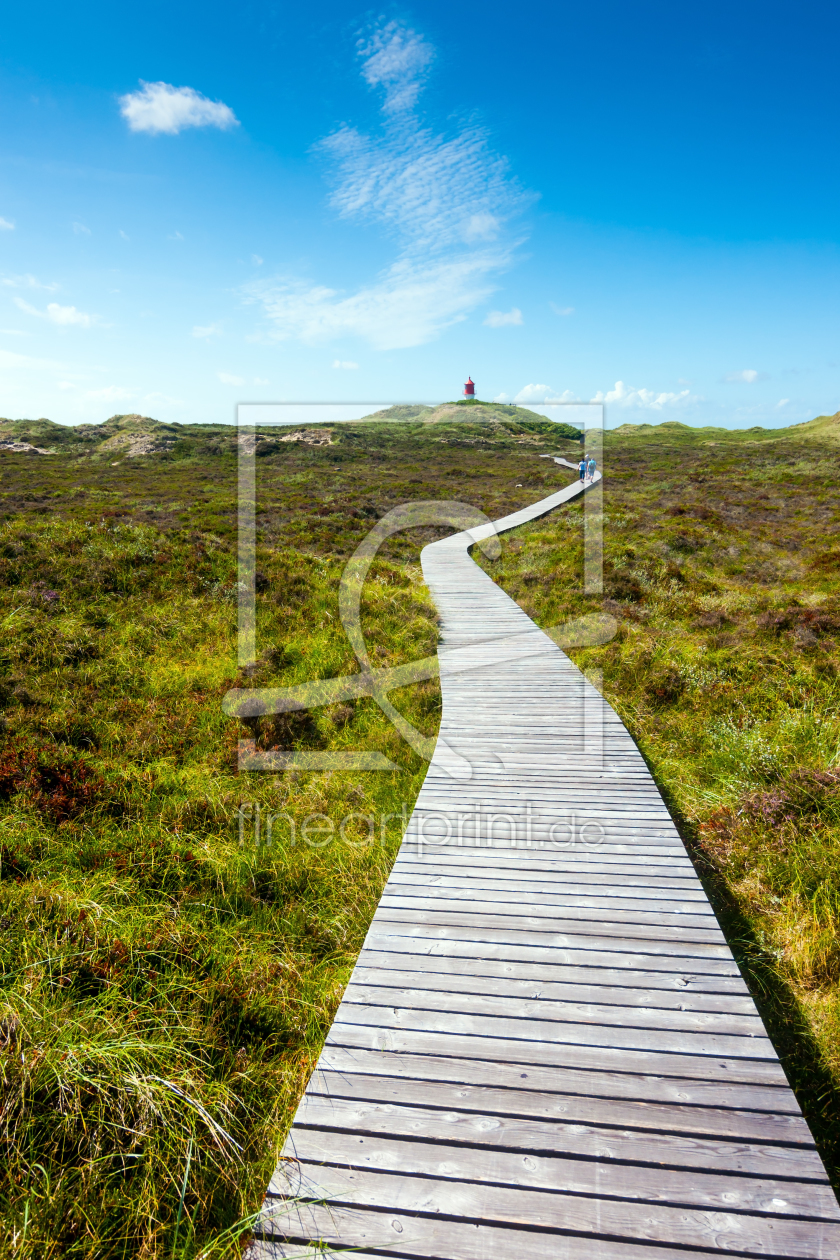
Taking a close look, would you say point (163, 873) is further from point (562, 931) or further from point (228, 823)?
point (562, 931)

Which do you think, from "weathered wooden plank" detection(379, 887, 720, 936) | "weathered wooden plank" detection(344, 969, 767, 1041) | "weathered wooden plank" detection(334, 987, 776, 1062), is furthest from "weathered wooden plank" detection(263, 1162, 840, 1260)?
"weathered wooden plank" detection(379, 887, 720, 936)

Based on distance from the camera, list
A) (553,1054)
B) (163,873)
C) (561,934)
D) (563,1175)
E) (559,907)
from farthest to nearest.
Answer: (163,873), (559,907), (561,934), (553,1054), (563,1175)

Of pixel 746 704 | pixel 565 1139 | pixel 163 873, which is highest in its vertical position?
pixel 746 704

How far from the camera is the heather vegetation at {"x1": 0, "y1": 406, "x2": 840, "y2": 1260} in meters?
2.96

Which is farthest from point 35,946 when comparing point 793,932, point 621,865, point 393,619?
point 393,619

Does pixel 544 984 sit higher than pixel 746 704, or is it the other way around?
pixel 746 704

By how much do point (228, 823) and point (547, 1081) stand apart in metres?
4.09

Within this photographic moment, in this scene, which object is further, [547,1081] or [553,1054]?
[553,1054]

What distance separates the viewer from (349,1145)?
2768 mm

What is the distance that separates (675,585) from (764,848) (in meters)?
10.2

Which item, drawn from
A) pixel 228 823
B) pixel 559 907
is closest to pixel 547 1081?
pixel 559 907

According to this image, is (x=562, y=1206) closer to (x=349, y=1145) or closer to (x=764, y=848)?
(x=349, y=1145)

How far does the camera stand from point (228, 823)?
6.25 m

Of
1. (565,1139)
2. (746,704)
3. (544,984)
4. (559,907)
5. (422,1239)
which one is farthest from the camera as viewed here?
(746,704)
